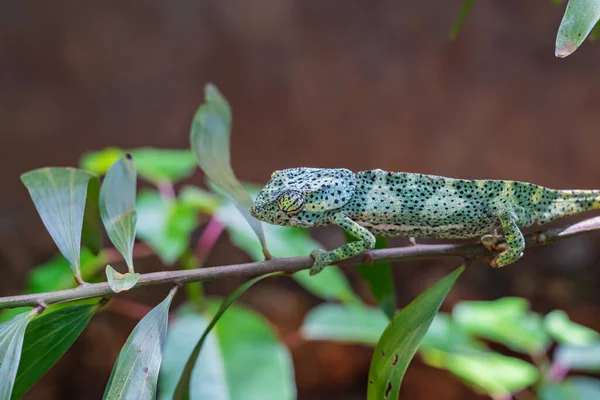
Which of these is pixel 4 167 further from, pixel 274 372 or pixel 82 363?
pixel 274 372

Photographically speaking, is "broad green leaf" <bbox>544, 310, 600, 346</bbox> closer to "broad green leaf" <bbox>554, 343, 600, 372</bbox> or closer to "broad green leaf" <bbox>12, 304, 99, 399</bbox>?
"broad green leaf" <bbox>554, 343, 600, 372</bbox>

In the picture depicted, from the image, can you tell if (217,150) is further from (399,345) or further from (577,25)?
(577,25)

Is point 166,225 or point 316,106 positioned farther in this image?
point 316,106

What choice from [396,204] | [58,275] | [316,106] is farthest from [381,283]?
[316,106]

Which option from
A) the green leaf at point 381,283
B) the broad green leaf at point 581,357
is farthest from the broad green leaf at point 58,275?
the broad green leaf at point 581,357

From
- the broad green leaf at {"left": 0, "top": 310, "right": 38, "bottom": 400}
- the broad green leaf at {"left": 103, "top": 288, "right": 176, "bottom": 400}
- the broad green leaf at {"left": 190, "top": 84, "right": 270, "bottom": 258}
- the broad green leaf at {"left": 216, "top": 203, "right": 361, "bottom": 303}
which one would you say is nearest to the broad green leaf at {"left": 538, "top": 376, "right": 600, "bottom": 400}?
the broad green leaf at {"left": 216, "top": 203, "right": 361, "bottom": 303}

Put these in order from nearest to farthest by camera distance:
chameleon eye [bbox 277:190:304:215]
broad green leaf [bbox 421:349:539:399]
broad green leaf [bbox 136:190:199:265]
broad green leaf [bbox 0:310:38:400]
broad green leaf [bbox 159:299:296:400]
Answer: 1. broad green leaf [bbox 0:310:38:400]
2. chameleon eye [bbox 277:190:304:215]
3. broad green leaf [bbox 159:299:296:400]
4. broad green leaf [bbox 136:190:199:265]
5. broad green leaf [bbox 421:349:539:399]

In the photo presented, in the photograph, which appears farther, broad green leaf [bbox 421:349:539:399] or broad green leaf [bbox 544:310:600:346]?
broad green leaf [bbox 421:349:539:399]
